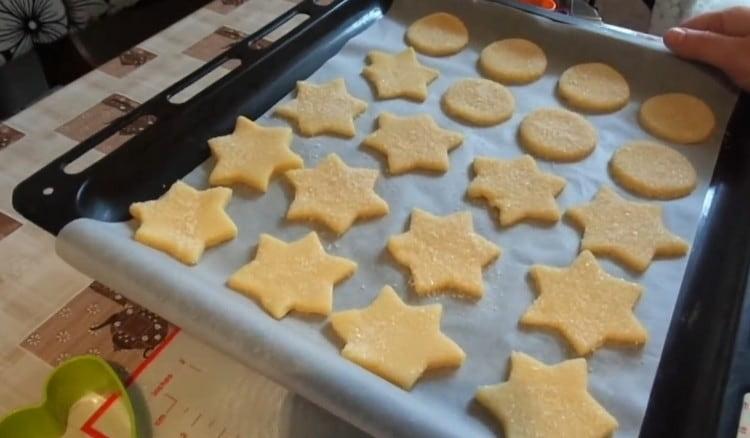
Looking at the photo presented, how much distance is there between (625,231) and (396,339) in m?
0.31

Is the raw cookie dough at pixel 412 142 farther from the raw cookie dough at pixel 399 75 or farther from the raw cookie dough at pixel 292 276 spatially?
the raw cookie dough at pixel 292 276

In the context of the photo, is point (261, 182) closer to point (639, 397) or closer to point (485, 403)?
point (485, 403)

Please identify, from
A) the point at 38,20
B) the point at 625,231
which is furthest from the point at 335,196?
the point at 38,20

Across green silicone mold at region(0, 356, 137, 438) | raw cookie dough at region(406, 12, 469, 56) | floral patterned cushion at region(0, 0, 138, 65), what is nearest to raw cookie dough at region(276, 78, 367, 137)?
raw cookie dough at region(406, 12, 469, 56)

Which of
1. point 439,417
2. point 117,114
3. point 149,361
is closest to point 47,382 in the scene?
point 149,361

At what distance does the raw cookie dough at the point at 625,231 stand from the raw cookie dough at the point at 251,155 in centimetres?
36

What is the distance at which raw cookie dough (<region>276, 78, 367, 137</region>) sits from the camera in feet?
3.12

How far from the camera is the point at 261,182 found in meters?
0.87

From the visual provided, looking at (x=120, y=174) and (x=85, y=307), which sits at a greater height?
(x=120, y=174)

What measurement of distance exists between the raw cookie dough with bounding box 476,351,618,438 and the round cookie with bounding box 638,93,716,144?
401 millimetres

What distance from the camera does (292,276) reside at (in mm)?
769

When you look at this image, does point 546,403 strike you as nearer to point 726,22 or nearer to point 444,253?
point 444,253

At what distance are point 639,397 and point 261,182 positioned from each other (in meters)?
0.48

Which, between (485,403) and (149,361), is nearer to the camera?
(485,403)
